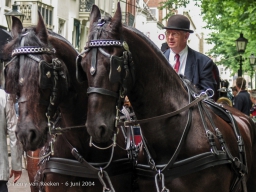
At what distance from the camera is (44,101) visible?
582 centimetres

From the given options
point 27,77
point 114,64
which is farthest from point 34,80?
point 114,64

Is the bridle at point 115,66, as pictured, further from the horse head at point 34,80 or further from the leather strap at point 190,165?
the leather strap at point 190,165

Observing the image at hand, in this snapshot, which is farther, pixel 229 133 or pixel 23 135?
pixel 229 133

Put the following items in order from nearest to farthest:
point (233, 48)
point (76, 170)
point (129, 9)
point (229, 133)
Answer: point (76, 170), point (229, 133), point (233, 48), point (129, 9)

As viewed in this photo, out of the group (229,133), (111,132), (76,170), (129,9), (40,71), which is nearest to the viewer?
(111,132)

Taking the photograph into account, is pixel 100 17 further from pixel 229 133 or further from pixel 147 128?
pixel 229 133

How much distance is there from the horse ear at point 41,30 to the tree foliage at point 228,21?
1643 cm

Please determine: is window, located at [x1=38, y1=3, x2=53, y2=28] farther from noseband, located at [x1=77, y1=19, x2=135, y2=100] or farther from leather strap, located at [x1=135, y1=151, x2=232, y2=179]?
noseband, located at [x1=77, y1=19, x2=135, y2=100]

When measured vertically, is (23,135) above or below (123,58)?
below

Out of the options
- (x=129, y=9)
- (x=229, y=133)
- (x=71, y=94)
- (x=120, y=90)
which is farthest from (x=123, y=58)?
(x=129, y=9)

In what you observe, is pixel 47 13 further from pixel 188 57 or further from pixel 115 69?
pixel 115 69

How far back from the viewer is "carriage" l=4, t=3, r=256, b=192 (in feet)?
18.0

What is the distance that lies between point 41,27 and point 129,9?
52.3 meters

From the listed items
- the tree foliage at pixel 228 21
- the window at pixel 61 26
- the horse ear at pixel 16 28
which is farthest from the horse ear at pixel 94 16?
the window at pixel 61 26
